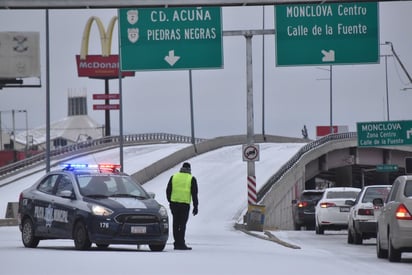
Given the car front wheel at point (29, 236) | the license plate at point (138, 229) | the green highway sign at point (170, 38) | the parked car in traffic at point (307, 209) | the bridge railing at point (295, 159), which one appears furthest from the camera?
the bridge railing at point (295, 159)

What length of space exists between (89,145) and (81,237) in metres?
71.2

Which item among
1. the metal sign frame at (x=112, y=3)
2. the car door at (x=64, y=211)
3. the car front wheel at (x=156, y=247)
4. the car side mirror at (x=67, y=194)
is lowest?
the car front wheel at (x=156, y=247)

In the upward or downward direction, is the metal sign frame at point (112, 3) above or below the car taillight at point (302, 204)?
above

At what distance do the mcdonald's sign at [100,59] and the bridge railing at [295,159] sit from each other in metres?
28.6

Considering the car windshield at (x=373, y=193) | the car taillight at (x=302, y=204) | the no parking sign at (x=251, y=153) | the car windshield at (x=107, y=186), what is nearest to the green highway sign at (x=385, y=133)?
the car taillight at (x=302, y=204)

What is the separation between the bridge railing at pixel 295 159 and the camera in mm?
58881

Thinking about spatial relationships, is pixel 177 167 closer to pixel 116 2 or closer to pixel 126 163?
pixel 126 163

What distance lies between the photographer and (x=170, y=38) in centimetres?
4031

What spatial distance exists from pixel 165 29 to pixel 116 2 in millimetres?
14636

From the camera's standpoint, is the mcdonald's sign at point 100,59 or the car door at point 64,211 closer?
the car door at point 64,211

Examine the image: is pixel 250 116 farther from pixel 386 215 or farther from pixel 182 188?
pixel 386 215

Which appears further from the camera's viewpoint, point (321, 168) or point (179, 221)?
point (321, 168)

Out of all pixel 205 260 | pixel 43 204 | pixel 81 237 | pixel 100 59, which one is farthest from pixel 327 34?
pixel 100 59

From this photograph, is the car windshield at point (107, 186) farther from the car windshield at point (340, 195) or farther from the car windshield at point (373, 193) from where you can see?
the car windshield at point (340, 195)
